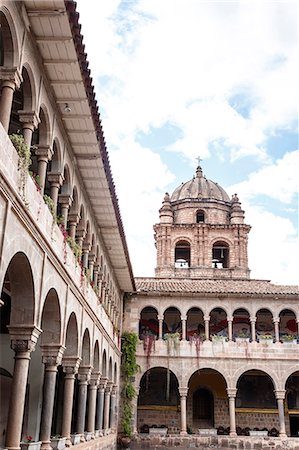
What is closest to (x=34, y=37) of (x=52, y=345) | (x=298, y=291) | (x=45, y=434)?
(x=52, y=345)

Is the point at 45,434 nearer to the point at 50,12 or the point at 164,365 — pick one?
the point at 50,12

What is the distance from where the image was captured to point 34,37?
1023 centimetres

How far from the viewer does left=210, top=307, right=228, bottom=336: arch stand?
3161 centimetres

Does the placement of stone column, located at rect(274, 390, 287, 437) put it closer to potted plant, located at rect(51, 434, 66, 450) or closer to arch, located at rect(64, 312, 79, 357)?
arch, located at rect(64, 312, 79, 357)

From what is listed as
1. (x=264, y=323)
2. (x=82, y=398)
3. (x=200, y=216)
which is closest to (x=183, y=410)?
(x=264, y=323)

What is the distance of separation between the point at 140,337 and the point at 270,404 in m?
8.23

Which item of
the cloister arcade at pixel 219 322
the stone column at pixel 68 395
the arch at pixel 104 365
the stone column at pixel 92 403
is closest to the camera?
the stone column at pixel 68 395

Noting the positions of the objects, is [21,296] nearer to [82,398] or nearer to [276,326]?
[82,398]

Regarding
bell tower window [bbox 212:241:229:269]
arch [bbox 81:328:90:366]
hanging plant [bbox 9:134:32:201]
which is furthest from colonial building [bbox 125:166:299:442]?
hanging plant [bbox 9:134:32:201]

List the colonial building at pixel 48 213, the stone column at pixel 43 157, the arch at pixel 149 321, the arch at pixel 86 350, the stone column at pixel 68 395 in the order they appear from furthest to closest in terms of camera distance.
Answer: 1. the arch at pixel 149 321
2. the arch at pixel 86 350
3. the stone column at pixel 68 395
4. the stone column at pixel 43 157
5. the colonial building at pixel 48 213

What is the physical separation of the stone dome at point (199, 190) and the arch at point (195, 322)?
456 inches

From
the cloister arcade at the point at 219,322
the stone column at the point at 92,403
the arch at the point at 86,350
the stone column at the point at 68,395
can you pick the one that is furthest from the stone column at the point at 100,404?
the cloister arcade at the point at 219,322

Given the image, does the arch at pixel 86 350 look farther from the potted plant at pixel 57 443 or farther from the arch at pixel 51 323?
the arch at pixel 51 323

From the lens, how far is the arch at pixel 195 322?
105ft
